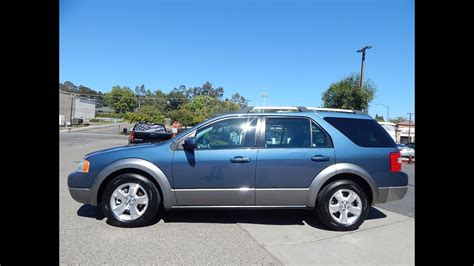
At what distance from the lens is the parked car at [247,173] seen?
4473mm

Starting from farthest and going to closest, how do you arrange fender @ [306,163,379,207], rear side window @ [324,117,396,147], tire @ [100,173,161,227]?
rear side window @ [324,117,396,147] < fender @ [306,163,379,207] < tire @ [100,173,161,227]

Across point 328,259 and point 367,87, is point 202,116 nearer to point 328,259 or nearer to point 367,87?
point 367,87

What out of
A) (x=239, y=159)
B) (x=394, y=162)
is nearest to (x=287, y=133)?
(x=239, y=159)

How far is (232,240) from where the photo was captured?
4.02m

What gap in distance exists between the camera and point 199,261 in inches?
134

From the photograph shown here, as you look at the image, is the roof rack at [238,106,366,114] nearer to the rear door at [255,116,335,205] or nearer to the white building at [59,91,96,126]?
the rear door at [255,116,335,205]

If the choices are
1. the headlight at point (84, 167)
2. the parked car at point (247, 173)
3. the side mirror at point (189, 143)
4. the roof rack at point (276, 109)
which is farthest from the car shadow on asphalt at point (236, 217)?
the roof rack at point (276, 109)

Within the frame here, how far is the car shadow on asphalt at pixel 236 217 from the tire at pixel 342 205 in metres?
0.20

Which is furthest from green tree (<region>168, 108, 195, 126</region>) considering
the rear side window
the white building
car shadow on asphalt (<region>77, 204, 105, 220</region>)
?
the rear side window

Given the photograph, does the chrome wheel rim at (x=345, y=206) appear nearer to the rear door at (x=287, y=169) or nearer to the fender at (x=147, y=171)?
the rear door at (x=287, y=169)

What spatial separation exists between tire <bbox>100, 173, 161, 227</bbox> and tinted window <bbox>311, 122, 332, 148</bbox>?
234 centimetres

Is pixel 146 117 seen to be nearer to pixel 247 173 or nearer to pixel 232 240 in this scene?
pixel 247 173

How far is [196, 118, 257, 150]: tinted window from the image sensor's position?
463 centimetres

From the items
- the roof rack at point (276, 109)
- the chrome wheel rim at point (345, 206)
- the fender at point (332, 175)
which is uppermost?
the roof rack at point (276, 109)
